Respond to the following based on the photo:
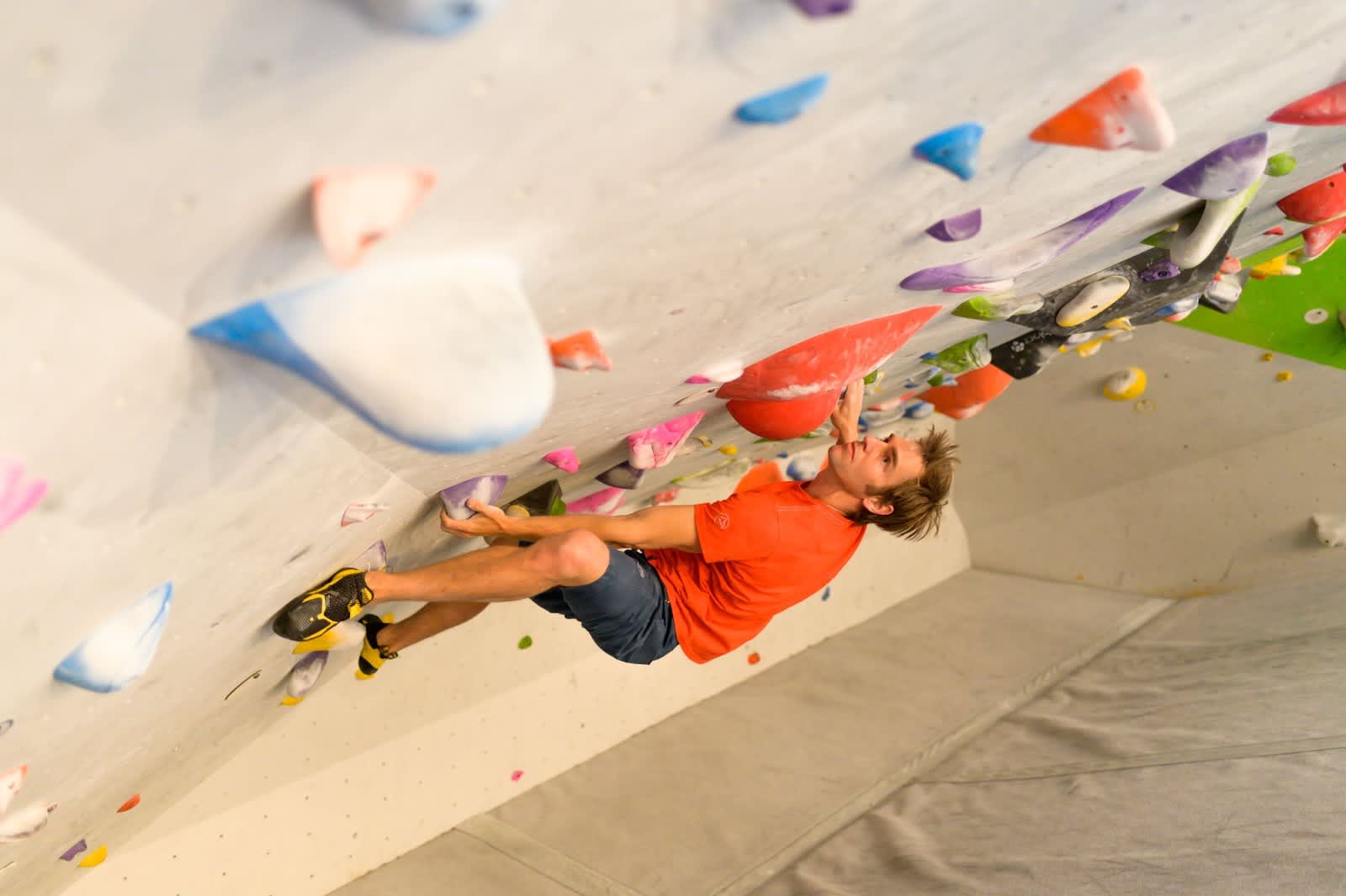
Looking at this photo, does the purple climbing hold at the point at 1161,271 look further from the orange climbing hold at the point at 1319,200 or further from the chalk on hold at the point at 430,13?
the chalk on hold at the point at 430,13

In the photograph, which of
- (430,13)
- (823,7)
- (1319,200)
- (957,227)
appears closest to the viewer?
(430,13)

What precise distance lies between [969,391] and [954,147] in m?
2.05

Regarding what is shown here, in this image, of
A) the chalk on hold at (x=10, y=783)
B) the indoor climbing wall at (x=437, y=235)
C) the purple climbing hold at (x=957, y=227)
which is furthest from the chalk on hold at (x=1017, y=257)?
the chalk on hold at (x=10, y=783)

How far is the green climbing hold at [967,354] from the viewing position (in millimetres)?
2068

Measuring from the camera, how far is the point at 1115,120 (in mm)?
777

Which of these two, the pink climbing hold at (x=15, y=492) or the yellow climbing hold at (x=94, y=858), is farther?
the yellow climbing hold at (x=94, y=858)

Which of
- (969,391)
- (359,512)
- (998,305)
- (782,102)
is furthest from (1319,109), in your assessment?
(969,391)

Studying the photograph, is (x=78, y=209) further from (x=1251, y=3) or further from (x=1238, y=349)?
(x=1238, y=349)

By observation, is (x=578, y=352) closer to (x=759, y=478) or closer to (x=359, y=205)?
(x=359, y=205)

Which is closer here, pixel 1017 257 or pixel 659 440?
pixel 1017 257

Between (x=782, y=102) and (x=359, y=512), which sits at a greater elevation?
(x=782, y=102)

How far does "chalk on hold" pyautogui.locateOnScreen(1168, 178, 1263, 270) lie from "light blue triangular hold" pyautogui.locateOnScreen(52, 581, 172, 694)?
1324 millimetres

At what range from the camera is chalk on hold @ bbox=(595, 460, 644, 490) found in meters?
1.82

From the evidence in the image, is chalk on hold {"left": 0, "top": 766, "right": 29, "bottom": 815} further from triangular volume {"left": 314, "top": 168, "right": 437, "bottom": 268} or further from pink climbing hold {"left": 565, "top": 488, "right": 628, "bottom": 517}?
pink climbing hold {"left": 565, "top": 488, "right": 628, "bottom": 517}
